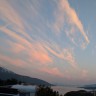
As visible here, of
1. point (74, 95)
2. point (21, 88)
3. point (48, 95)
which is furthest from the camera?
point (74, 95)

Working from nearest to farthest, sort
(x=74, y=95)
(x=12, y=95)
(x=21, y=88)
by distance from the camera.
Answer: (x=12, y=95)
(x=21, y=88)
(x=74, y=95)

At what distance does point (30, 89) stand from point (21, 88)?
25.6 inches

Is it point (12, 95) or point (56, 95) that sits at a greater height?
point (56, 95)

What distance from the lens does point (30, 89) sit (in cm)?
1639

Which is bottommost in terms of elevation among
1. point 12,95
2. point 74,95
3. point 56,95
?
point 12,95

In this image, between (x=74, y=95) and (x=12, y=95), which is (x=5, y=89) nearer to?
(x=12, y=95)

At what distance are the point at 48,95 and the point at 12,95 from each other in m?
10.8

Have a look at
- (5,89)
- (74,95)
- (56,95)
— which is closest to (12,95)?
(5,89)

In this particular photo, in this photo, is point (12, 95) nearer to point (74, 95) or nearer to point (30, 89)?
point (30, 89)

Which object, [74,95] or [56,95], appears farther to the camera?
[74,95]

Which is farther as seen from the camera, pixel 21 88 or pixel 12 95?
pixel 21 88

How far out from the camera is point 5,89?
622 inches

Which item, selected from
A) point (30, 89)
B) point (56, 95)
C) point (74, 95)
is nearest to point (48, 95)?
point (56, 95)

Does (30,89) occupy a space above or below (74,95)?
below
